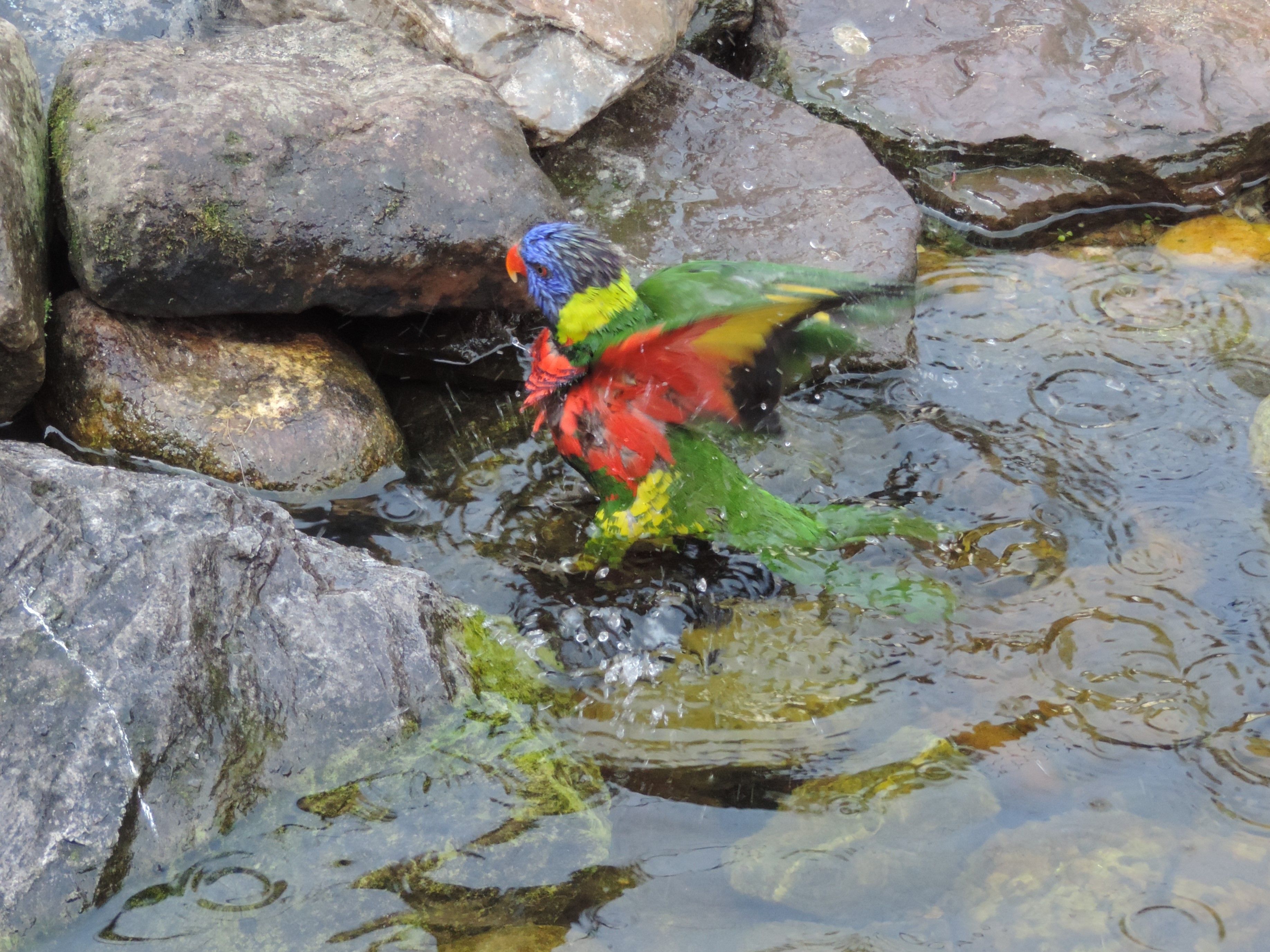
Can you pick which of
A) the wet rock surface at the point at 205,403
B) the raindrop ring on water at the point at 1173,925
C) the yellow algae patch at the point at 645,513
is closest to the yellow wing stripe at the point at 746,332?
the yellow algae patch at the point at 645,513

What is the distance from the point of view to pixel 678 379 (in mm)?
3736

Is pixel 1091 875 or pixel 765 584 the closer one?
pixel 1091 875

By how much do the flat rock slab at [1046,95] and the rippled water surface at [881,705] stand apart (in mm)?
914

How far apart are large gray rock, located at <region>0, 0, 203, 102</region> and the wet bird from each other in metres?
2.39

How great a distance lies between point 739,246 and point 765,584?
1.89 m

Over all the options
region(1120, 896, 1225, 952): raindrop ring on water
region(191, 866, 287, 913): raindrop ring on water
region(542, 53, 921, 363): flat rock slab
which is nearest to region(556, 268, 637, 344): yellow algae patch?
region(542, 53, 921, 363): flat rock slab

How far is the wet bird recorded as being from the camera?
3.49m

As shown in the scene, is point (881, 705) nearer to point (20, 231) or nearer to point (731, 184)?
point (731, 184)

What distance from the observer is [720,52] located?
6.59m

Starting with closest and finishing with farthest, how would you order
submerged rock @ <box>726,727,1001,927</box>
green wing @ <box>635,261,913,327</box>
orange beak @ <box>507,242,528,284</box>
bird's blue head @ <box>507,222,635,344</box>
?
1. submerged rock @ <box>726,727,1001,927</box>
2. green wing @ <box>635,261,913,327</box>
3. bird's blue head @ <box>507,222,635,344</box>
4. orange beak @ <box>507,242,528,284</box>

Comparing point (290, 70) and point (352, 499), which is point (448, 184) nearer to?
point (290, 70)

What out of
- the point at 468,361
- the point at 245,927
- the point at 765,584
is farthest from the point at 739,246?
the point at 245,927

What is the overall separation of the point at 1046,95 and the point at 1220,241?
4.16 ft

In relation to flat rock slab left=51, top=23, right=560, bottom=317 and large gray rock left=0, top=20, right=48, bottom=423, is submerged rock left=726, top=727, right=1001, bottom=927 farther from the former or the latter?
large gray rock left=0, top=20, right=48, bottom=423
